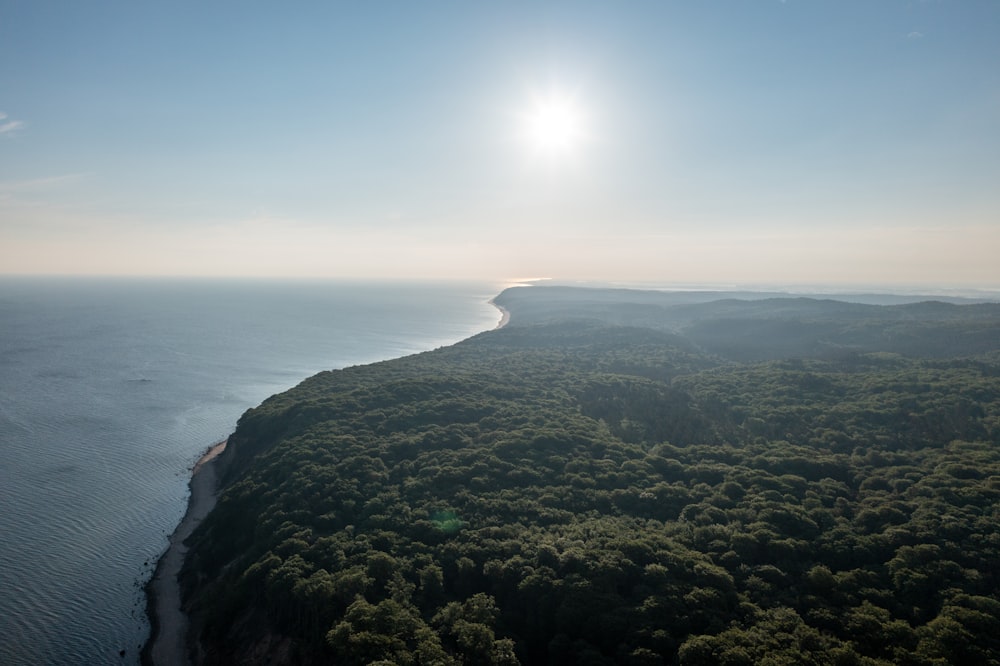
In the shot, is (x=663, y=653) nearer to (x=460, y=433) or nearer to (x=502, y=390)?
(x=460, y=433)

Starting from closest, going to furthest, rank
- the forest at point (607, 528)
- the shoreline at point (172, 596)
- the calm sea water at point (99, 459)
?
1. the forest at point (607, 528)
2. the shoreline at point (172, 596)
3. the calm sea water at point (99, 459)

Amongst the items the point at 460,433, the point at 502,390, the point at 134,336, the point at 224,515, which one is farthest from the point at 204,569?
the point at 134,336

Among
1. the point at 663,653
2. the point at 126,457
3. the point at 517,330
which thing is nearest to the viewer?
the point at 663,653

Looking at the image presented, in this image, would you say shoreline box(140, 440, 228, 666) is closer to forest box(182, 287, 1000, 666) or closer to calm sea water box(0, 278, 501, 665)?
calm sea water box(0, 278, 501, 665)

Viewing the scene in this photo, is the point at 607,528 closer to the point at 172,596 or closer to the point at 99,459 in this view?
the point at 172,596

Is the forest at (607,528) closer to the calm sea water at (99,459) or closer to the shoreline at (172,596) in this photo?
the shoreline at (172,596)

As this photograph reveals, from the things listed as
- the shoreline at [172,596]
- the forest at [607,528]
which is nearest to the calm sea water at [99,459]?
the shoreline at [172,596]
